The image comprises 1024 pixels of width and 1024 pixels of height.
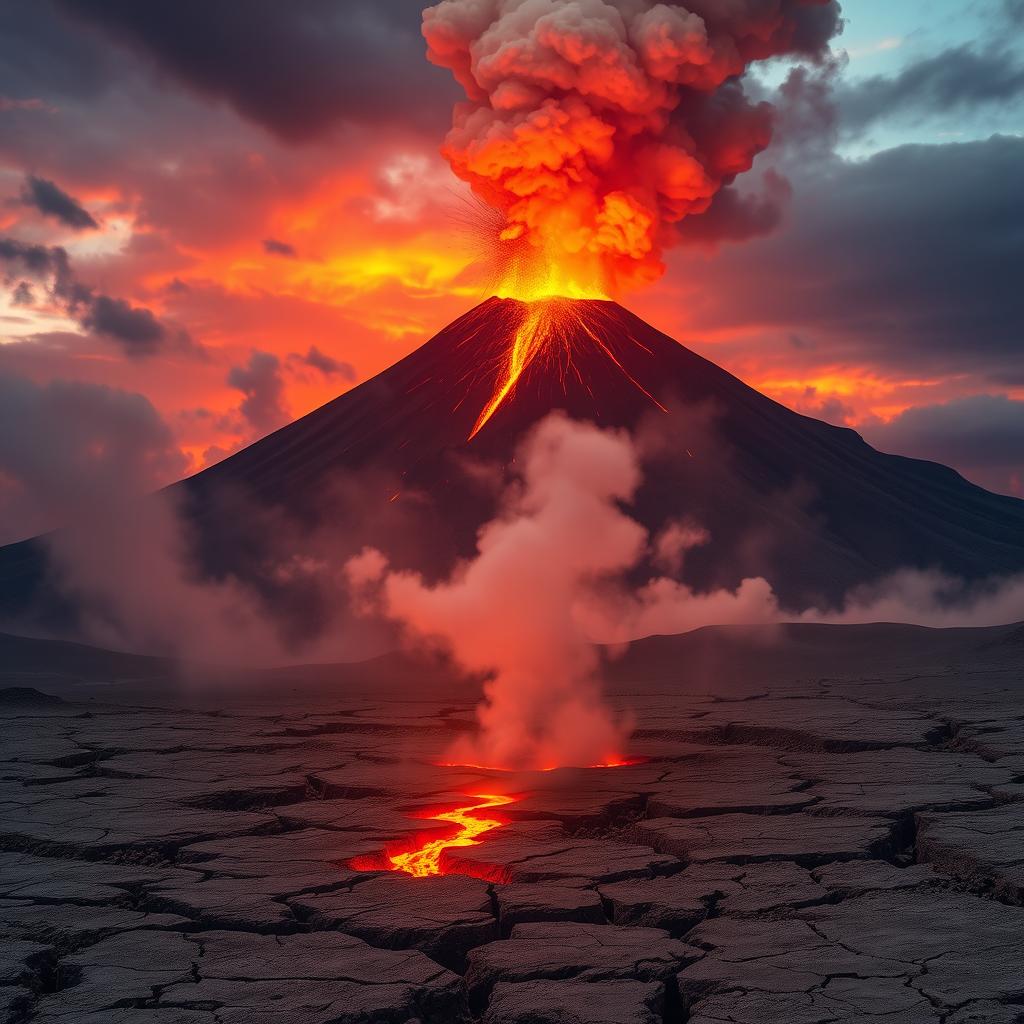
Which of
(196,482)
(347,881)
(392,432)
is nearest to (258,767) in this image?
(347,881)

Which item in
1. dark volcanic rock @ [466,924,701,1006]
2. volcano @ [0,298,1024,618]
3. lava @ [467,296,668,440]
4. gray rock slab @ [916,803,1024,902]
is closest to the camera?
dark volcanic rock @ [466,924,701,1006]

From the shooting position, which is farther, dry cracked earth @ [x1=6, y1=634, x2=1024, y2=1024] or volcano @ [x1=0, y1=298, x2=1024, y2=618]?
volcano @ [x1=0, y1=298, x2=1024, y2=618]

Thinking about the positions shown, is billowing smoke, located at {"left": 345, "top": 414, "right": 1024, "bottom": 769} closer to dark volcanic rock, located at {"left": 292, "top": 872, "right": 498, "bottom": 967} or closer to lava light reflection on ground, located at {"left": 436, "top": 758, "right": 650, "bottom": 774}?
lava light reflection on ground, located at {"left": 436, "top": 758, "right": 650, "bottom": 774}

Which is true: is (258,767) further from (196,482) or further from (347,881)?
(196,482)

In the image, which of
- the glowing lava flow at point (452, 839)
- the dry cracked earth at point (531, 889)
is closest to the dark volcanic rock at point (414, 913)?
the dry cracked earth at point (531, 889)

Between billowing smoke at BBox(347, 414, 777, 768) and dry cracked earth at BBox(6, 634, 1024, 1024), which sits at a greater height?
billowing smoke at BBox(347, 414, 777, 768)

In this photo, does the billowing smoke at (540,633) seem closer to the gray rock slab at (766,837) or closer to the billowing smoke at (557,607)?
A: the billowing smoke at (557,607)

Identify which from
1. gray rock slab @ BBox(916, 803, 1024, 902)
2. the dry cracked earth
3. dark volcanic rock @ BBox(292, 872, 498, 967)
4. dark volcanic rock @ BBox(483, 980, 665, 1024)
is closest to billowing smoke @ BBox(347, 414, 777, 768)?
the dry cracked earth

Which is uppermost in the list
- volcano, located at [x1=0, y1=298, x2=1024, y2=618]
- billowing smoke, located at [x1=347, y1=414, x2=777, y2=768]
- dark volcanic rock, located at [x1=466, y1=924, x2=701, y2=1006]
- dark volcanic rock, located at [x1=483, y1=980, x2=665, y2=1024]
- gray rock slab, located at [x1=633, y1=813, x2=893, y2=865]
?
volcano, located at [x1=0, y1=298, x2=1024, y2=618]
